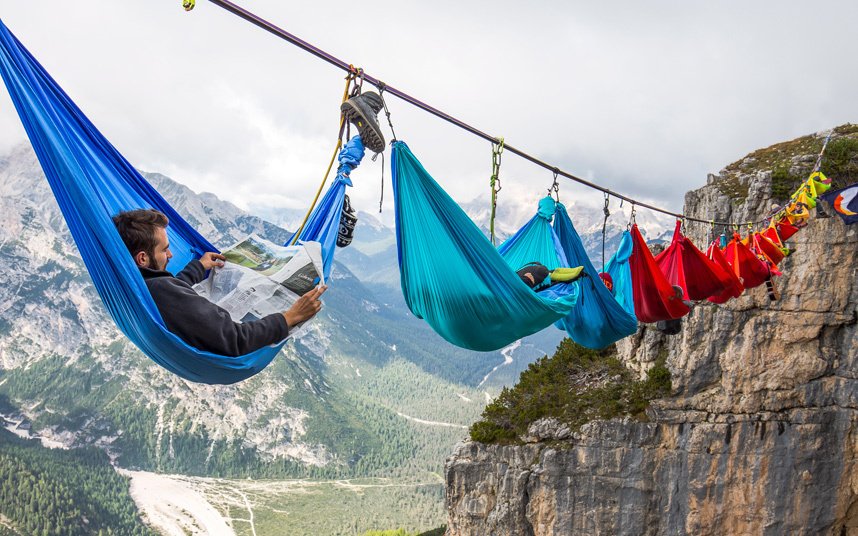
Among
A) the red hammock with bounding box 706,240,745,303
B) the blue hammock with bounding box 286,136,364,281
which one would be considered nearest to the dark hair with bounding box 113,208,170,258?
the blue hammock with bounding box 286,136,364,281

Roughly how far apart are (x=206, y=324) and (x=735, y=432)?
14.0 meters

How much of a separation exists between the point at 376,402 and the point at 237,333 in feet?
385

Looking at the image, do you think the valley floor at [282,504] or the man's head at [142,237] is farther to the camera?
the valley floor at [282,504]

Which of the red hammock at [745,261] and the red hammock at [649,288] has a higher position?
the red hammock at [745,261]

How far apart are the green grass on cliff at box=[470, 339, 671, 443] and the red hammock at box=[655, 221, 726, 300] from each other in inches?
338

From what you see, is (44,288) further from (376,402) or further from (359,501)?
(359,501)

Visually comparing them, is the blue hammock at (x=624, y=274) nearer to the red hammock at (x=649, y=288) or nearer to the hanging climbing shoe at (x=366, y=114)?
the red hammock at (x=649, y=288)

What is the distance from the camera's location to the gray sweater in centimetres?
184

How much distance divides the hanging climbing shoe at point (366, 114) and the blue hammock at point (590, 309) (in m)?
2.69

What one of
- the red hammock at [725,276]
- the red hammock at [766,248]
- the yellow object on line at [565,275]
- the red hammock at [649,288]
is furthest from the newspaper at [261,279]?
the red hammock at [766,248]

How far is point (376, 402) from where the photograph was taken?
377ft

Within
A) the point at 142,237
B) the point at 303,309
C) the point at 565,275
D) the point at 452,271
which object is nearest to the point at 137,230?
the point at 142,237

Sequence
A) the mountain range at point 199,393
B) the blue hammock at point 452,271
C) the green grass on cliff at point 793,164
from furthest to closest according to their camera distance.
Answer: the mountain range at point 199,393 < the green grass on cliff at point 793,164 < the blue hammock at point 452,271

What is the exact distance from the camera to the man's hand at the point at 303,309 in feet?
6.44
